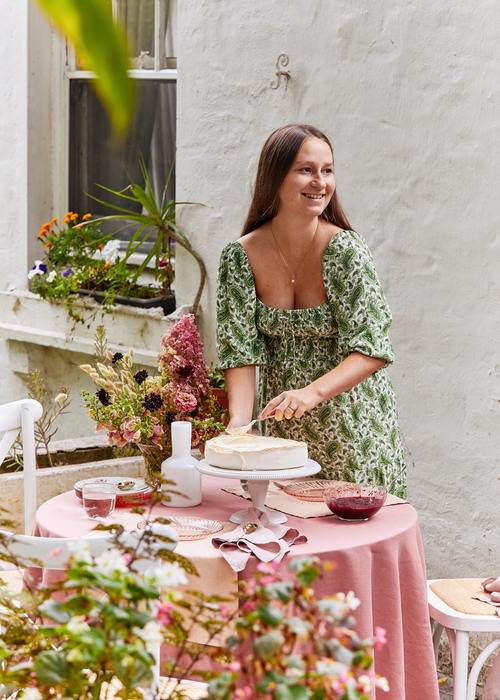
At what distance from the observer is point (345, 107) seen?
353cm

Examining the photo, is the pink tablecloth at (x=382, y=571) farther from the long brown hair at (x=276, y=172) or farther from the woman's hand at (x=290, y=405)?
the long brown hair at (x=276, y=172)

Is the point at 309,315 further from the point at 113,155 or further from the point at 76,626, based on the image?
the point at 113,155

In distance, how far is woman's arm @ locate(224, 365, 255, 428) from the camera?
2322 mm

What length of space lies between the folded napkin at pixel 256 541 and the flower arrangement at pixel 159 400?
41 centimetres

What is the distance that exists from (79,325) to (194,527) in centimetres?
320

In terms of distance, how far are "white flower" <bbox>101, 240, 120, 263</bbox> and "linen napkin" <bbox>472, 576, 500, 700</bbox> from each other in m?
3.15

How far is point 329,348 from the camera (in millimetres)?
2387

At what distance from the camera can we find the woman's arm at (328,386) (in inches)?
79.9

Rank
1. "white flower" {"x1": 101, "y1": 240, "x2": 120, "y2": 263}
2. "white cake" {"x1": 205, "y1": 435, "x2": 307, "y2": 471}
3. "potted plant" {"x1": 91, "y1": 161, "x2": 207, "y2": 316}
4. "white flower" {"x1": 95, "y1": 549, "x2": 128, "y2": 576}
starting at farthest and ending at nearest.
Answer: "white flower" {"x1": 101, "y1": 240, "x2": 120, "y2": 263}, "potted plant" {"x1": 91, "y1": 161, "x2": 207, "y2": 316}, "white cake" {"x1": 205, "y1": 435, "x2": 307, "y2": 471}, "white flower" {"x1": 95, "y1": 549, "x2": 128, "y2": 576}

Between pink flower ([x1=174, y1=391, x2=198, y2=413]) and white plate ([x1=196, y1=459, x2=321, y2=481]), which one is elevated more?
pink flower ([x1=174, y1=391, x2=198, y2=413])

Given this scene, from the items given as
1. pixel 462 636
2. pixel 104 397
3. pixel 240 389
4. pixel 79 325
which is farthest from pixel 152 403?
pixel 79 325

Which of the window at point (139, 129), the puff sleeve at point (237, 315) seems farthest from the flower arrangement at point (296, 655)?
the window at point (139, 129)

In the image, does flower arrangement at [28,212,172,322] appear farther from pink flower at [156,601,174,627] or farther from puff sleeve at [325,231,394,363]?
pink flower at [156,601,174,627]

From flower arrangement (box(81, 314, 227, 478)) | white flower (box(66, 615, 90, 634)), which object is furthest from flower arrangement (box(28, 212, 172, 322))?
white flower (box(66, 615, 90, 634))
